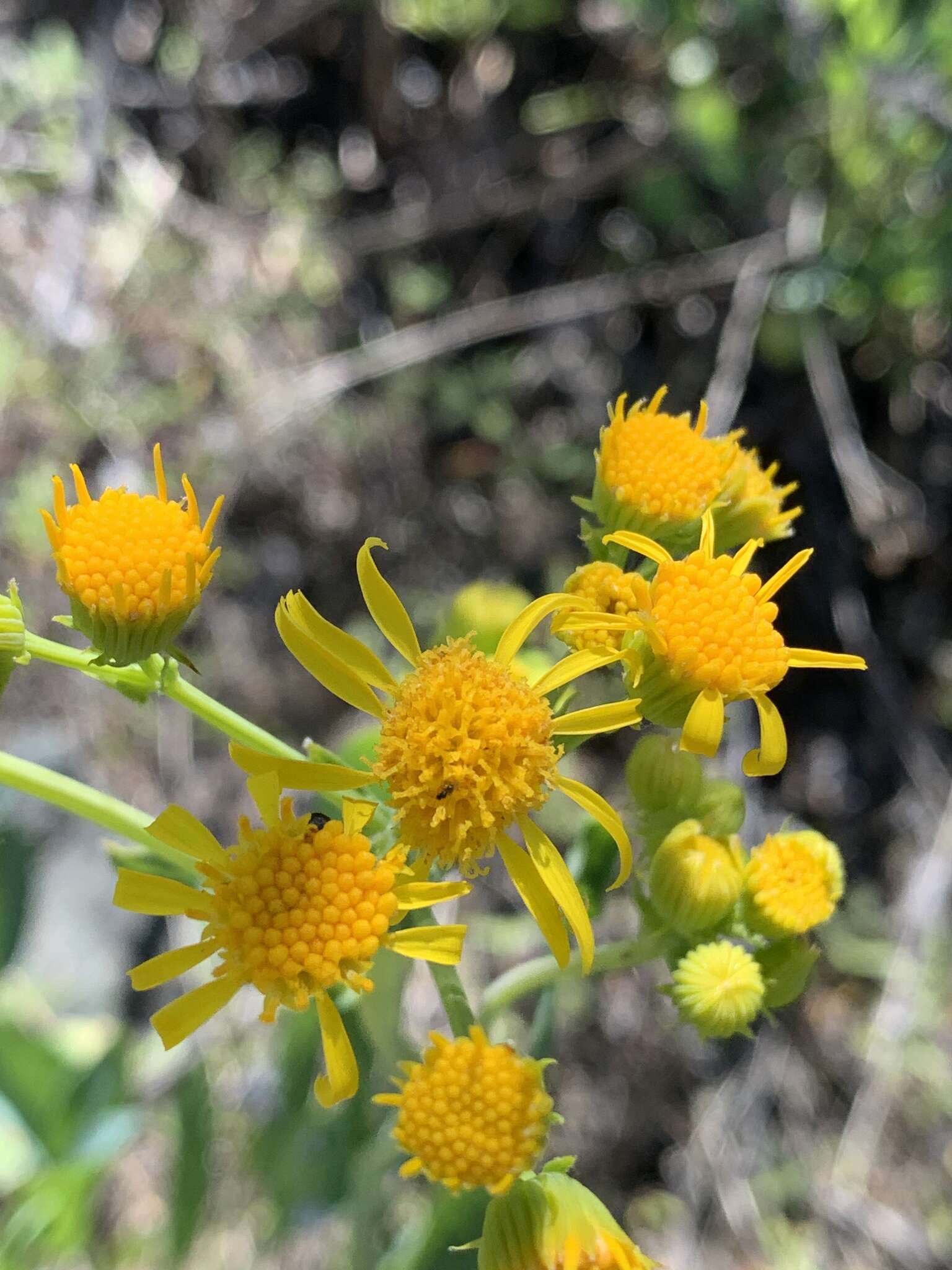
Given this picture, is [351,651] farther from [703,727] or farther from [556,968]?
[556,968]

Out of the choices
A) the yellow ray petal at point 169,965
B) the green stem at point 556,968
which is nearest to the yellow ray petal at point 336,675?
the yellow ray petal at point 169,965

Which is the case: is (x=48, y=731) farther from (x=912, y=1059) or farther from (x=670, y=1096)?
(x=912, y=1059)

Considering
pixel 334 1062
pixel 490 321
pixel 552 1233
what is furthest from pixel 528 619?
pixel 490 321

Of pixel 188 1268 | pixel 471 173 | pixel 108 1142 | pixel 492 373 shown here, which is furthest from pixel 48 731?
pixel 471 173

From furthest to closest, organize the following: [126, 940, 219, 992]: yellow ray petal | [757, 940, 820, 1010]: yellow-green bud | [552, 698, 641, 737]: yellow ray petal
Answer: [757, 940, 820, 1010]: yellow-green bud → [552, 698, 641, 737]: yellow ray petal → [126, 940, 219, 992]: yellow ray petal

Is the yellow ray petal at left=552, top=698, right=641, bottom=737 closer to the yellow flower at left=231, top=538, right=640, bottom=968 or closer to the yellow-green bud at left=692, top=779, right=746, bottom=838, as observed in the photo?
the yellow flower at left=231, top=538, right=640, bottom=968

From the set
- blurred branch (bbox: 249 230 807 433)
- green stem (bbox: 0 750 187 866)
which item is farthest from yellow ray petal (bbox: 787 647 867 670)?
blurred branch (bbox: 249 230 807 433)
